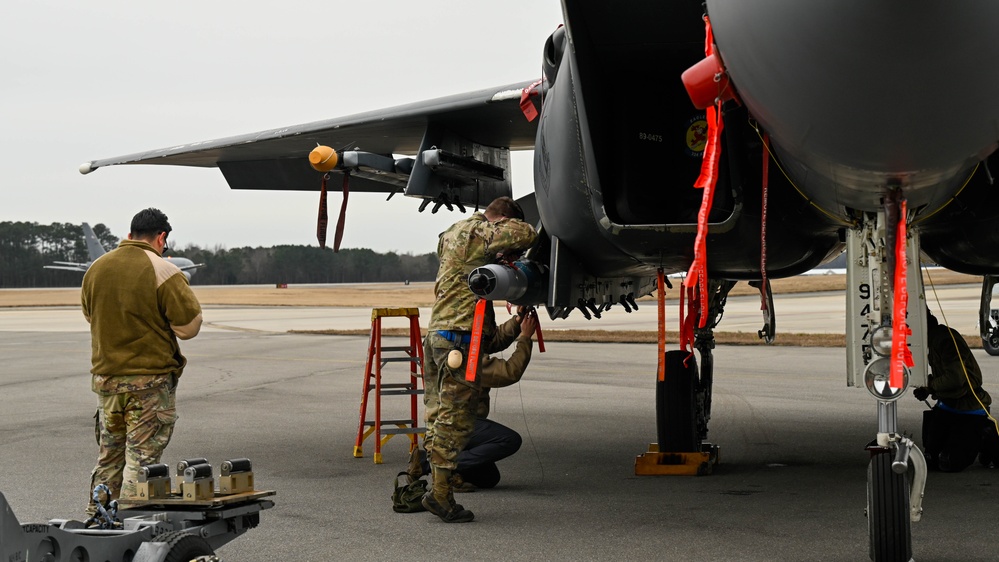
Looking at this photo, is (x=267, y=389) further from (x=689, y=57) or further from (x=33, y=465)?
(x=689, y=57)

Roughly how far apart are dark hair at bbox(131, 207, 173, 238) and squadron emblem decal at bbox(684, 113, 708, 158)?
3.03m

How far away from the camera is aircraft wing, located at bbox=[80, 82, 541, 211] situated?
757 centimetres

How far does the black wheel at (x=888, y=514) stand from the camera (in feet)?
13.3

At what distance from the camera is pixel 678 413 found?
721 centimetres

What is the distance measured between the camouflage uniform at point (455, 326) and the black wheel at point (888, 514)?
2240 millimetres

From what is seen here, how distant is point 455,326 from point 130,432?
1.86 meters

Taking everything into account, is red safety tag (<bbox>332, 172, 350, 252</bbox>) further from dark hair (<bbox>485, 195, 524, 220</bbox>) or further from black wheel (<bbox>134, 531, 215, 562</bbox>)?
black wheel (<bbox>134, 531, 215, 562</bbox>)

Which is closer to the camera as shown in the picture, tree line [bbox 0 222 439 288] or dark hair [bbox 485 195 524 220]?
dark hair [bbox 485 195 524 220]

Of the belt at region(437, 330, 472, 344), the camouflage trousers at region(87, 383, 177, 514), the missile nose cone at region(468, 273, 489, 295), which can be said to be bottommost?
the camouflage trousers at region(87, 383, 177, 514)

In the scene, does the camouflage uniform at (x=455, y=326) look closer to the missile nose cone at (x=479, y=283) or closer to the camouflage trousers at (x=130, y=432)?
the missile nose cone at (x=479, y=283)

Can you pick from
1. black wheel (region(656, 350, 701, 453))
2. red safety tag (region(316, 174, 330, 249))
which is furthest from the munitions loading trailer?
red safety tag (region(316, 174, 330, 249))

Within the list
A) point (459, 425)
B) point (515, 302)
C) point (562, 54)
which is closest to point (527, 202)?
point (515, 302)

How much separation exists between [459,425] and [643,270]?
2.22 metres

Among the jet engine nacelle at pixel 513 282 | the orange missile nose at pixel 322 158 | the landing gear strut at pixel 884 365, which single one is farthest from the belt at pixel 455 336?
the landing gear strut at pixel 884 365
